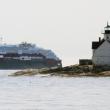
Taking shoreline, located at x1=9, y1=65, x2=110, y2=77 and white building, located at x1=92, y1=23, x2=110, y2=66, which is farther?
white building, located at x1=92, y1=23, x2=110, y2=66

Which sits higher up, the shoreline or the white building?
the white building

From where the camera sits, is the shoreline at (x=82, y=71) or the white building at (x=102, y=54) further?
the white building at (x=102, y=54)

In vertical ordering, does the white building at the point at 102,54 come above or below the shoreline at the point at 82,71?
above

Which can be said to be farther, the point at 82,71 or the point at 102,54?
the point at 102,54
